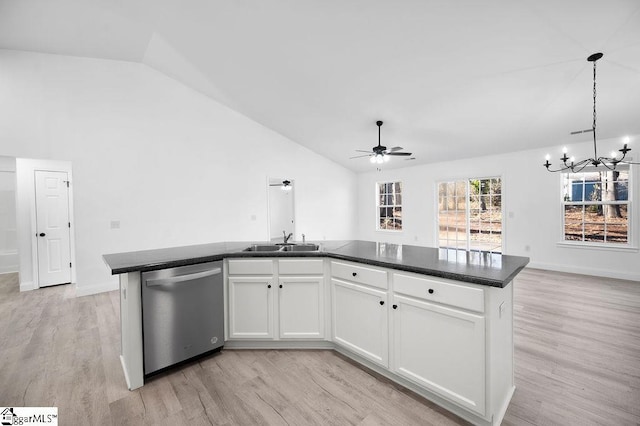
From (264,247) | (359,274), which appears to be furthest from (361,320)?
(264,247)

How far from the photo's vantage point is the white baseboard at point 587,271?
15.2ft

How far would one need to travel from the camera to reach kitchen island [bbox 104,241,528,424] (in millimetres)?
1588

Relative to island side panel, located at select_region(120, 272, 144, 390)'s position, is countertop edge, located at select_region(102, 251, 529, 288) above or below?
above

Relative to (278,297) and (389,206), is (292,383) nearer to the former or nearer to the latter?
(278,297)

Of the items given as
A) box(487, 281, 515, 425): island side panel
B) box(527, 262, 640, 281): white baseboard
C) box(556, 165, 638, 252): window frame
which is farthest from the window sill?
box(487, 281, 515, 425): island side panel

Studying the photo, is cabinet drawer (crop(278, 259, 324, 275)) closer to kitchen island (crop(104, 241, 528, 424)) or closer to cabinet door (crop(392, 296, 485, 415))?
kitchen island (crop(104, 241, 528, 424))

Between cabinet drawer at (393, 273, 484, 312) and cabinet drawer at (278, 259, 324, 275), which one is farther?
cabinet drawer at (278, 259, 324, 275)

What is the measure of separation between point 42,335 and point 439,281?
13.0 feet

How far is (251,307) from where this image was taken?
2.45 m

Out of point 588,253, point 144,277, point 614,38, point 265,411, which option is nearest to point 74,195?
point 144,277

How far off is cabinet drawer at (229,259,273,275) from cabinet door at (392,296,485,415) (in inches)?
43.9

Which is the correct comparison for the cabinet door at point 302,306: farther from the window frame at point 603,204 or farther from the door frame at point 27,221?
the window frame at point 603,204

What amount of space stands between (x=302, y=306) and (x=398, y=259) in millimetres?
969

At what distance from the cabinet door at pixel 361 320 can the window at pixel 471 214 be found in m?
5.03
